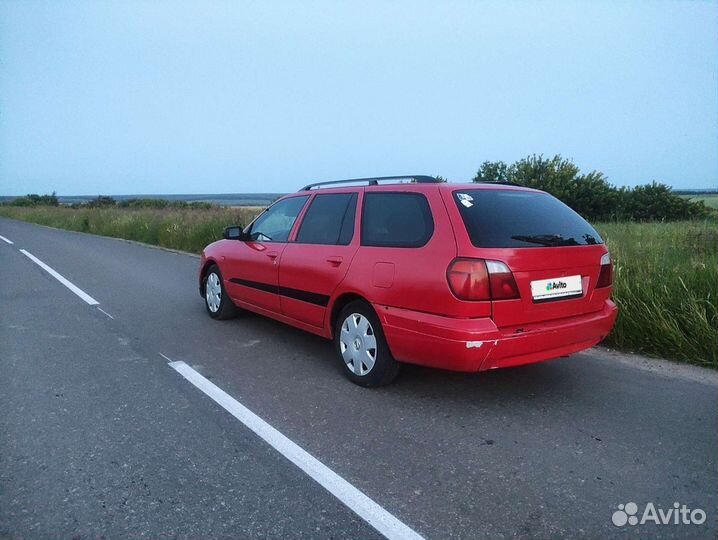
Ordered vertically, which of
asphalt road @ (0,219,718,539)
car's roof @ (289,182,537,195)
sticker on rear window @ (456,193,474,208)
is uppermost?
car's roof @ (289,182,537,195)

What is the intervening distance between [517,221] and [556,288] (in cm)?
55

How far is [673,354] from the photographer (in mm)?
5199

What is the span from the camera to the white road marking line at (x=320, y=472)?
2.59 m

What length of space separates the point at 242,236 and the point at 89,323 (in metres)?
2.26

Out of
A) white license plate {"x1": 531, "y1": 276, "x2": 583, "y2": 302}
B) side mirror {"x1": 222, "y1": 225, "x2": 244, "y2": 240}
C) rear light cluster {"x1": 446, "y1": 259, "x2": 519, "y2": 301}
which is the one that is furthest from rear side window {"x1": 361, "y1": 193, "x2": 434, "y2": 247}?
side mirror {"x1": 222, "y1": 225, "x2": 244, "y2": 240}

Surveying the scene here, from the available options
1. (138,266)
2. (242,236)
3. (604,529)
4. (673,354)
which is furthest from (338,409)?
(138,266)

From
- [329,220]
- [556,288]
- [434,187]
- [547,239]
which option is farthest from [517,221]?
[329,220]

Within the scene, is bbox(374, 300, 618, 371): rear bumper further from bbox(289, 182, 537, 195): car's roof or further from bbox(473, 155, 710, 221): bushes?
bbox(473, 155, 710, 221): bushes

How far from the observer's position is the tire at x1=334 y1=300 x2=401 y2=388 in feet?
13.9

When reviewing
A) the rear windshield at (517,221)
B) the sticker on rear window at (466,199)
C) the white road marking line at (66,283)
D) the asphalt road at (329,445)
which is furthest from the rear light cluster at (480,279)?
the white road marking line at (66,283)

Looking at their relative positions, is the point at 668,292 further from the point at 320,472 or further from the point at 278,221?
the point at 320,472

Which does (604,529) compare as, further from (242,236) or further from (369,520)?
(242,236)

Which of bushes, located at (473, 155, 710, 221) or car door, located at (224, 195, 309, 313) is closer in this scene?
car door, located at (224, 195, 309, 313)

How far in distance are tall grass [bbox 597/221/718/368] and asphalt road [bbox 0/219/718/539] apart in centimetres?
40
